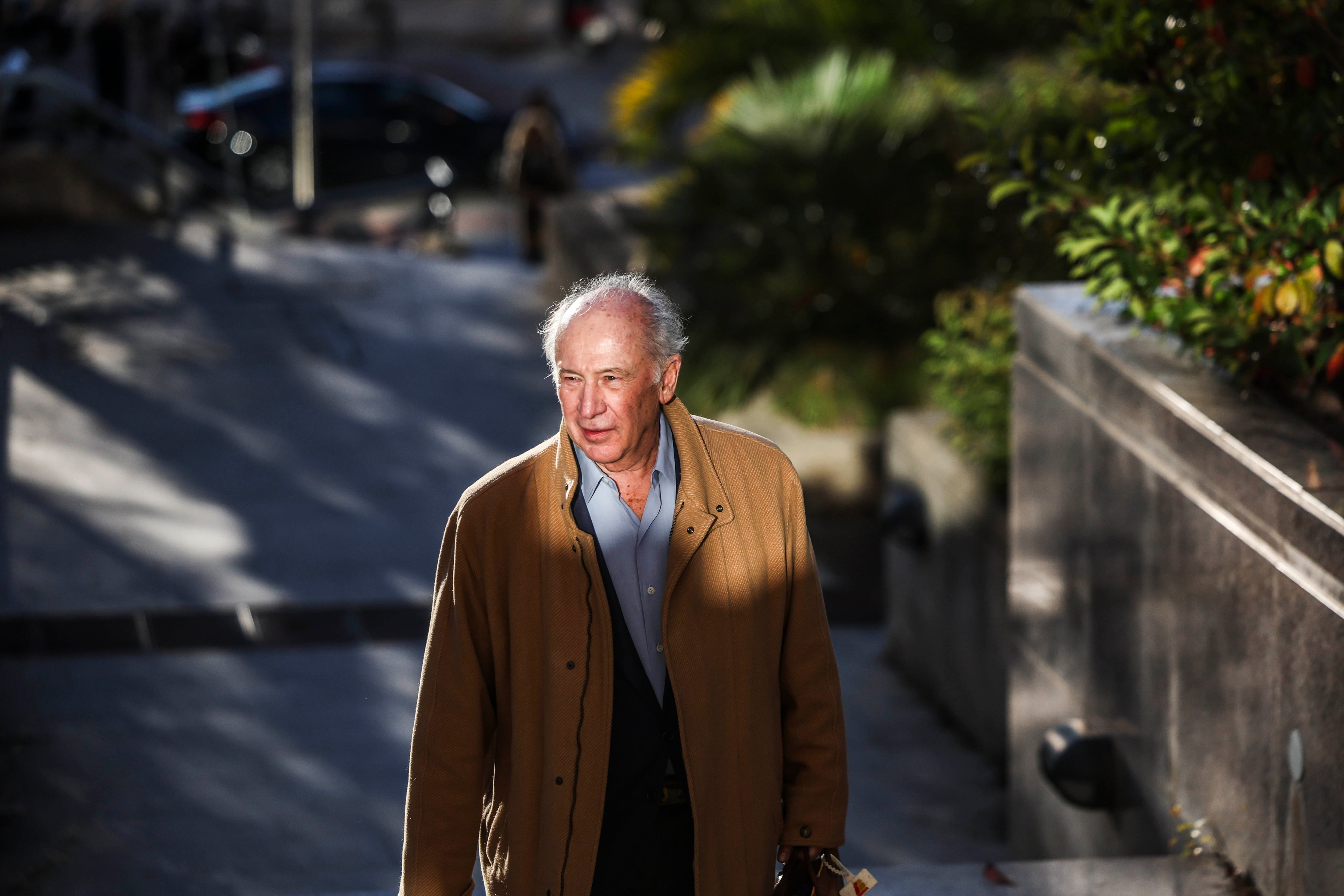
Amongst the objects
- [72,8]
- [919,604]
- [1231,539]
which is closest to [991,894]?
[1231,539]

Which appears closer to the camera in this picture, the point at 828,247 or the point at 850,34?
the point at 828,247

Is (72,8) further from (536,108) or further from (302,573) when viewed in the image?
(302,573)

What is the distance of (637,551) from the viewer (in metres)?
3.16

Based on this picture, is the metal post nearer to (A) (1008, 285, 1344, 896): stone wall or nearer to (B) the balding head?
(A) (1008, 285, 1344, 896): stone wall

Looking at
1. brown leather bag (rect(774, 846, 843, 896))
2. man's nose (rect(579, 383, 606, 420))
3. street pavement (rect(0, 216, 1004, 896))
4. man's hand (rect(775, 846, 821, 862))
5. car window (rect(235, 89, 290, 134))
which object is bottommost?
street pavement (rect(0, 216, 1004, 896))

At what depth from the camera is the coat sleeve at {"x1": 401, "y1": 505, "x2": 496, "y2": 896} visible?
123 inches

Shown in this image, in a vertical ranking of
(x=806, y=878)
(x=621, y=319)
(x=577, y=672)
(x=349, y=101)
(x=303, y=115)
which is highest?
(x=349, y=101)

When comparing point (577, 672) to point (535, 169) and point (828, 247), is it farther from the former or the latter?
point (535, 169)

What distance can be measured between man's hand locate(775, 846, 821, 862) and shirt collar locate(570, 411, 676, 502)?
758 millimetres

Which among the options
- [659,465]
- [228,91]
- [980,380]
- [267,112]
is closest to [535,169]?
[228,91]

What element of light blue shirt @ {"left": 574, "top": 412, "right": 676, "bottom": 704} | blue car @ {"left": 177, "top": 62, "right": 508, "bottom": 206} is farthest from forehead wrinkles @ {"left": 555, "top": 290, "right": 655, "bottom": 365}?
blue car @ {"left": 177, "top": 62, "right": 508, "bottom": 206}

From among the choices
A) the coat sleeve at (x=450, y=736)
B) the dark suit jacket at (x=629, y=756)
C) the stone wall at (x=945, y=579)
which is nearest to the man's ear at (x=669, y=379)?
the dark suit jacket at (x=629, y=756)

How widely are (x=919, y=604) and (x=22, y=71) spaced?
11.1 metres

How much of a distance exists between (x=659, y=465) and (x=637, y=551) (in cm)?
17
